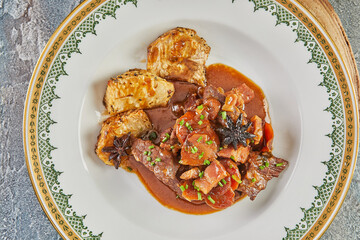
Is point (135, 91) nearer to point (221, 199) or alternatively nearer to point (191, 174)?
point (191, 174)

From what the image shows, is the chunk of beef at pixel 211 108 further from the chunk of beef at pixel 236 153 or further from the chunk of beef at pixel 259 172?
the chunk of beef at pixel 259 172

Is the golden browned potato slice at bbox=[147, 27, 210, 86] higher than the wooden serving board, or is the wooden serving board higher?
the wooden serving board

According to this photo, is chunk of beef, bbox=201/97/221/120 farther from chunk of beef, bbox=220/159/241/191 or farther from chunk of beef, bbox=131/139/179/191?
chunk of beef, bbox=131/139/179/191

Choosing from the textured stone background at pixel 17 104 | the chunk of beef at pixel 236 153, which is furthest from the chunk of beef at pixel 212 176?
the textured stone background at pixel 17 104

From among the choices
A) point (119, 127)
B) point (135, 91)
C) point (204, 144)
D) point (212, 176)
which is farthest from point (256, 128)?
point (119, 127)

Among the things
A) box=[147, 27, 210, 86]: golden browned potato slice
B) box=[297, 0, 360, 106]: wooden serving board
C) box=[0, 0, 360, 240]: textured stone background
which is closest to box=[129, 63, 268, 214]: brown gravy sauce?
box=[147, 27, 210, 86]: golden browned potato slice

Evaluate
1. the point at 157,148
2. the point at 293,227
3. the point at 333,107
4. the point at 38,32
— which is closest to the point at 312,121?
the point at 333,107
